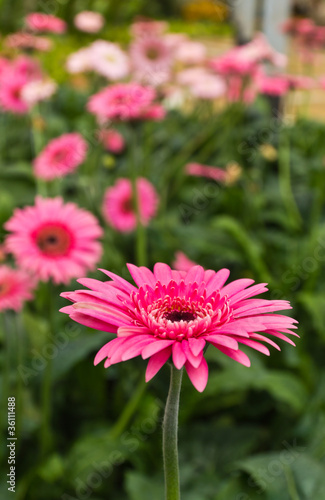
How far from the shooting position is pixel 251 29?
6.89 ft

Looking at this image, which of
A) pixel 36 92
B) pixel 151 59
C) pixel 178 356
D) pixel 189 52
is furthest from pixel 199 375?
pixel 189 52

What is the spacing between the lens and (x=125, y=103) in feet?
3.07

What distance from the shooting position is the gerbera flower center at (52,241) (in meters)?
0.68

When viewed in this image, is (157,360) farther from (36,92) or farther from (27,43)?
(27,43)

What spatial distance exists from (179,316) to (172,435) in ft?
0.16

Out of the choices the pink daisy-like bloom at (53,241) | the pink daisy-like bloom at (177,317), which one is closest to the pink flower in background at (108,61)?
the pink daisy-like bloom at (53,241)

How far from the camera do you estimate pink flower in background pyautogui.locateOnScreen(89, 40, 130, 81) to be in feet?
4.30

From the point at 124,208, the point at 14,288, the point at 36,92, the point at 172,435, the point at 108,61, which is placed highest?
the point at 108,61

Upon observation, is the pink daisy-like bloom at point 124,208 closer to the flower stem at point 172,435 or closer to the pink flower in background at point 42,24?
the pink flower in background at point 42,24

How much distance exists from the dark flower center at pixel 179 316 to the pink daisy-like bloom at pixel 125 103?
667 millimetres

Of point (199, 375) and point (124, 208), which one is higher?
point (124, 208)

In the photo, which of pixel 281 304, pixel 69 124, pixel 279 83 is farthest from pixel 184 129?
pixel 281 304

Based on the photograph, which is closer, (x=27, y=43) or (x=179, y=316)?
(x=179, y=316)

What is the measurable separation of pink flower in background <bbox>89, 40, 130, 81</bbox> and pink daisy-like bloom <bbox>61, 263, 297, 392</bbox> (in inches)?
42.2
